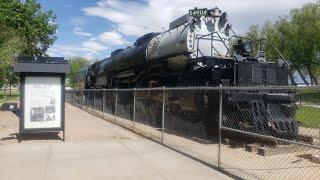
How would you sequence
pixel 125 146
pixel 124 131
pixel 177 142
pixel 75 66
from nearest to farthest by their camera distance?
pixel 125 146, pixel 177 142, pixel 124 131, pixel 75 66

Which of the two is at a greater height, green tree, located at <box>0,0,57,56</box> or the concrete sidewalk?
green tree, located at <box>0,0,57,56</box>

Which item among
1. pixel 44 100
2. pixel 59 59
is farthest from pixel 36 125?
pixel 59 59

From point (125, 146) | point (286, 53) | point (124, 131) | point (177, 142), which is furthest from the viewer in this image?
point (286, 53)

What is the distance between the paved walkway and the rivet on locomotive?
1.93 meters

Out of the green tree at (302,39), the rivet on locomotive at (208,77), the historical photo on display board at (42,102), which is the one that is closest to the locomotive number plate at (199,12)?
the rivet on locomotive at (208,77)

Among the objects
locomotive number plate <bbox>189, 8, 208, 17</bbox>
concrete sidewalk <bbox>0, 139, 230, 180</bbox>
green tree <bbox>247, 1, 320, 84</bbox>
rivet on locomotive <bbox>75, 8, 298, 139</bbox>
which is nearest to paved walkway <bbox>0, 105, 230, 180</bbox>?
concrete sidewalk <bbox>0, 139, 230, 180</bbox>

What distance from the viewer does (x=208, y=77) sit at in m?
13.3

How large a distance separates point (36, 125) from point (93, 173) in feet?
15.3

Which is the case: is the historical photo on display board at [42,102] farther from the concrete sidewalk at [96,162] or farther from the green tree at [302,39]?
the green tree at [302,39]

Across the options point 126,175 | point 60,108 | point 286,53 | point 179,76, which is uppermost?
point 286,53

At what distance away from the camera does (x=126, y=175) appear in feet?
27.1

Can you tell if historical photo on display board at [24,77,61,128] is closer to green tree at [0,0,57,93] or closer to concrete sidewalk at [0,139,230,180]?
concrete sidewalk at [0,139,230,180]

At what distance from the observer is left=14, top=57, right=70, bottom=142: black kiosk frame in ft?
40.6

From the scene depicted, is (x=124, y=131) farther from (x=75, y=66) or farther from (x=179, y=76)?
(x=75, y=66)
